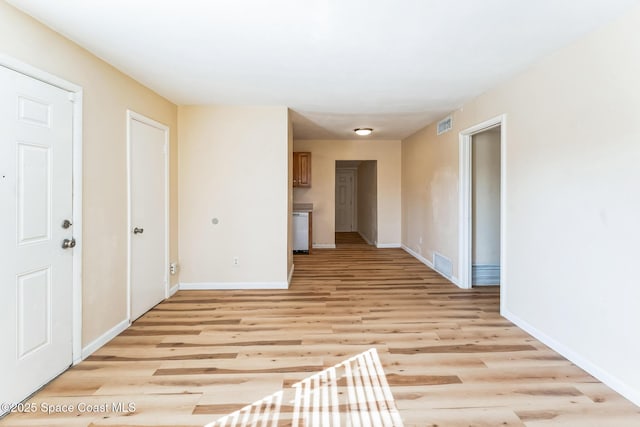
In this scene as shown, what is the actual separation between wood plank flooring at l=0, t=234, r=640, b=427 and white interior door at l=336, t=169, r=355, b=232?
21.1 ft

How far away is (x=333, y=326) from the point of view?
302 centimetres

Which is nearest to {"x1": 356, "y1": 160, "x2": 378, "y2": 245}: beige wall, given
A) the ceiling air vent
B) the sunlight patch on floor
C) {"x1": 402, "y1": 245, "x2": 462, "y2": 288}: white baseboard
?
{"x1": 402, "y1": 245, "x2": 462, "y2": 288}: white baseboard

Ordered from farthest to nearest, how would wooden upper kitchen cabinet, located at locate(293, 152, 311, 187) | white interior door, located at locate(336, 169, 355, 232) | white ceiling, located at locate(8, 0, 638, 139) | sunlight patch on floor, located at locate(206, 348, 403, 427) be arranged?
white interior door, located at locate(336, 169, 355, 232) < wooden upper kitchen cabinet, located at locate(293, 152, 311, 187) < white ceiling, located at locate(8, 0, 638, 139) < sunlight patch on floor, located at locate(206, 348, 403, 427)

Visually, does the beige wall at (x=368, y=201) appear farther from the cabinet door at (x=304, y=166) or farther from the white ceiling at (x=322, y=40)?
the white ceiling at (x=322, y=40)

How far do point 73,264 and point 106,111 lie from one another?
4.28 ft

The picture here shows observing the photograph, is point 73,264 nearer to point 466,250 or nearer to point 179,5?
point 179,5

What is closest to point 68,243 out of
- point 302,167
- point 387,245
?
point 302,167

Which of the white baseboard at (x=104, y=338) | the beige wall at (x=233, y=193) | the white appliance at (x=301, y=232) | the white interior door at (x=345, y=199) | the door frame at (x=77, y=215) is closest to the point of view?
the door frame at (x=77, y=215)

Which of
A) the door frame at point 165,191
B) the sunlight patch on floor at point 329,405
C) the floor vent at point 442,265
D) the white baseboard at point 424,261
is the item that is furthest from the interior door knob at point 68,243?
the floor vent at point 442,265

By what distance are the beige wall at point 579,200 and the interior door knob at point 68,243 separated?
12.2 ft

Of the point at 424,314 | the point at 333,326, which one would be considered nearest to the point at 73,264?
the point at 333,326

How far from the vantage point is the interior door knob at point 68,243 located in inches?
86.1

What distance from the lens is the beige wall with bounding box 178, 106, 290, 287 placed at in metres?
4.02

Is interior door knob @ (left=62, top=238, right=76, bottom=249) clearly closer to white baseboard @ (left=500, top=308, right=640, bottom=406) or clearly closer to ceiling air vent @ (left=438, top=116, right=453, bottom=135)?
white baseboard @ (left=500, top=308, right=640, bottom=406)
